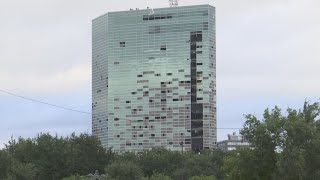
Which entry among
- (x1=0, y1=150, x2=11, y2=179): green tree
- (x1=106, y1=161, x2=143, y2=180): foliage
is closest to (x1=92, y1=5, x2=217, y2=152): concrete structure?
(x1=106, y1=161, x2=143, y2=180): foliage

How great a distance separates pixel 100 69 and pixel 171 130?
17.9m

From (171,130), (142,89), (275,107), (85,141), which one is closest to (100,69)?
(142,89)

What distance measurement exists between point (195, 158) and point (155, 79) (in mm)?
34649

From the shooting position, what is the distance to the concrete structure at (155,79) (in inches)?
4437

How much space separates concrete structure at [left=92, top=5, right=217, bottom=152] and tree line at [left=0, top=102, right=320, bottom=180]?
17653 mm

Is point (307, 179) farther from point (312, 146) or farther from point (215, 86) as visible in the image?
point (215, 86)

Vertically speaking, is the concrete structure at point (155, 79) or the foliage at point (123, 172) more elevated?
the concrete structure at point (155, 79)

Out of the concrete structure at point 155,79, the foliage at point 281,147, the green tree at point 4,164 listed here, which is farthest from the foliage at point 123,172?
the concrete structure at point 155,79

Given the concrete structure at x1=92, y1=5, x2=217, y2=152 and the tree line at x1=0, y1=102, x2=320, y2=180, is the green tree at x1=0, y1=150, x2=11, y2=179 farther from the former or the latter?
the concrete structure at x1=92, y1=5, x2=217, y2=152

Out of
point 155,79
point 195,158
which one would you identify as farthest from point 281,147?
point 155,79

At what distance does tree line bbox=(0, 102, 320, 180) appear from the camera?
3166cm

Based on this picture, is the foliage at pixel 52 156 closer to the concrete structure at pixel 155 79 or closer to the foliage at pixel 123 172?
the foliage at pixel 123 172

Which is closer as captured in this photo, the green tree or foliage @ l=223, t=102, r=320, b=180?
foliage @ l=223, t=102, r=320, b=180

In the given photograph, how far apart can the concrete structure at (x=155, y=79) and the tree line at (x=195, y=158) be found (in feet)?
57.9
